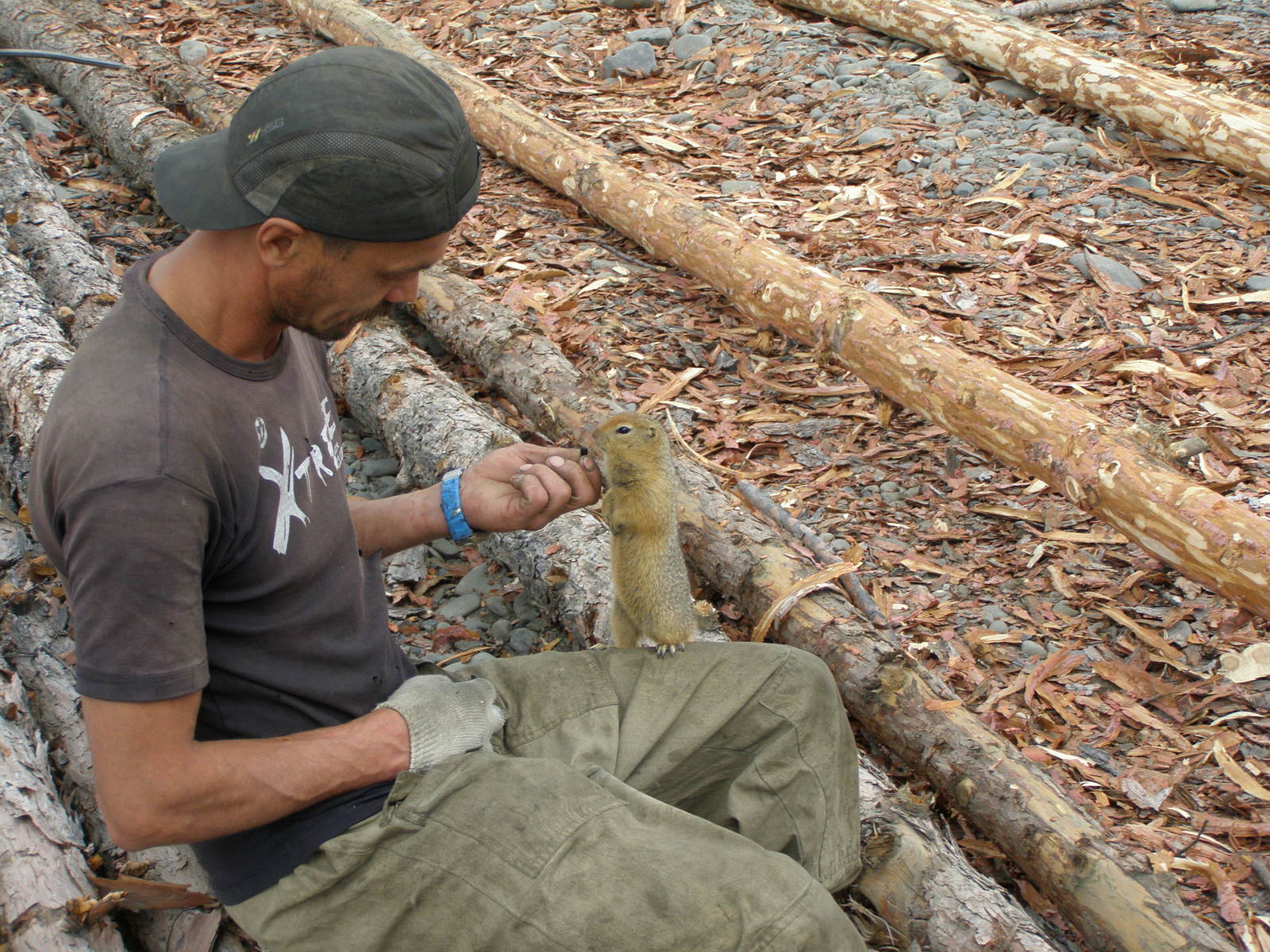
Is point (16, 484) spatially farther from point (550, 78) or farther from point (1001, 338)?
point (550, 78)

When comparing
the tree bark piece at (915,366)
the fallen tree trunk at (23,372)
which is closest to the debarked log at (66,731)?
the fallen tree trunk at (23,372)

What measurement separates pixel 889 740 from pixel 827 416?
250cm

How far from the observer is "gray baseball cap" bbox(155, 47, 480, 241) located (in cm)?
213

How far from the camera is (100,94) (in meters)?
7.68

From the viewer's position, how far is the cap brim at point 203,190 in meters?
2.19

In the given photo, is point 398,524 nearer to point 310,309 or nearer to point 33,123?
point 310,309

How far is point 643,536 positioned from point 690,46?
281 inches

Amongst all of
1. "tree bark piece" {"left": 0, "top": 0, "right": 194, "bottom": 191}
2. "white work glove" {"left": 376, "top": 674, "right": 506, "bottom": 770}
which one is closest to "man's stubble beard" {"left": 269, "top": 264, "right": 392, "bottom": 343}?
"white work glove" {"left": 376, "top": 674, "right": 506, "bottom": 770}

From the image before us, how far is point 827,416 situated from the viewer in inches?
228

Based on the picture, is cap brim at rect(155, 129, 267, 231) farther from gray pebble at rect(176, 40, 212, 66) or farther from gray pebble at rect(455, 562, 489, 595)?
gray pebble at rect(176, 40, 212, 66)

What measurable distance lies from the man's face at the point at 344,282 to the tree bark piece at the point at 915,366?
3.31 m

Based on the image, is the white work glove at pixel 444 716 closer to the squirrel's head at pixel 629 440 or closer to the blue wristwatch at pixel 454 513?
the blue wristwatch at pixel 454 513

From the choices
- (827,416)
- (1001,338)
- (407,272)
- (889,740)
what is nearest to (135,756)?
(407,272)

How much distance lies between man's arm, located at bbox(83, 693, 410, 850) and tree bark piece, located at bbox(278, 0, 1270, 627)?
3.45 m
